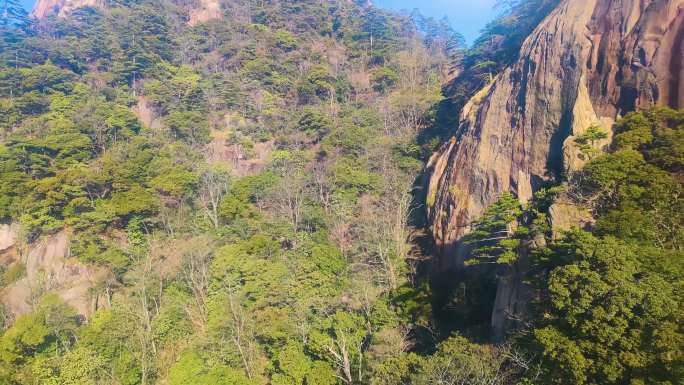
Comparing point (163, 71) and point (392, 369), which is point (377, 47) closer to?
point (163, 71)

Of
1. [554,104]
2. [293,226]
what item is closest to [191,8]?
[293,226]

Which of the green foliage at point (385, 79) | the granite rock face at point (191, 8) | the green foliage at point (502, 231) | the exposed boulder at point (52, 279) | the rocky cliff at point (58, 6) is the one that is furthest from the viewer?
the rocky cliff at point (58, 6)

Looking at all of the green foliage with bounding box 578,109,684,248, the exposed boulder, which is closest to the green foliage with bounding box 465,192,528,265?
the green foliage with bounding box 578,109,684,248

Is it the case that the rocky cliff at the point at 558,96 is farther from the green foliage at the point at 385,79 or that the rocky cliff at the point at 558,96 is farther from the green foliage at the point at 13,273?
the green foliage at the point at 13,273

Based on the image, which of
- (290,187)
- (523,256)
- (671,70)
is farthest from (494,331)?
(290,187)

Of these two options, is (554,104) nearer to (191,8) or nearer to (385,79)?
(385,79)

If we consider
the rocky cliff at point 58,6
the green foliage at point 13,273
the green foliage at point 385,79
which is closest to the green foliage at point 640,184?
the green foliage at point 385,79

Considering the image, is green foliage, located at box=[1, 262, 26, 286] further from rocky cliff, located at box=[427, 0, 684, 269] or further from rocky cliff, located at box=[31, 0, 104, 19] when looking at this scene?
rocky cliff, located at box=[31, 0, 104, 19]
